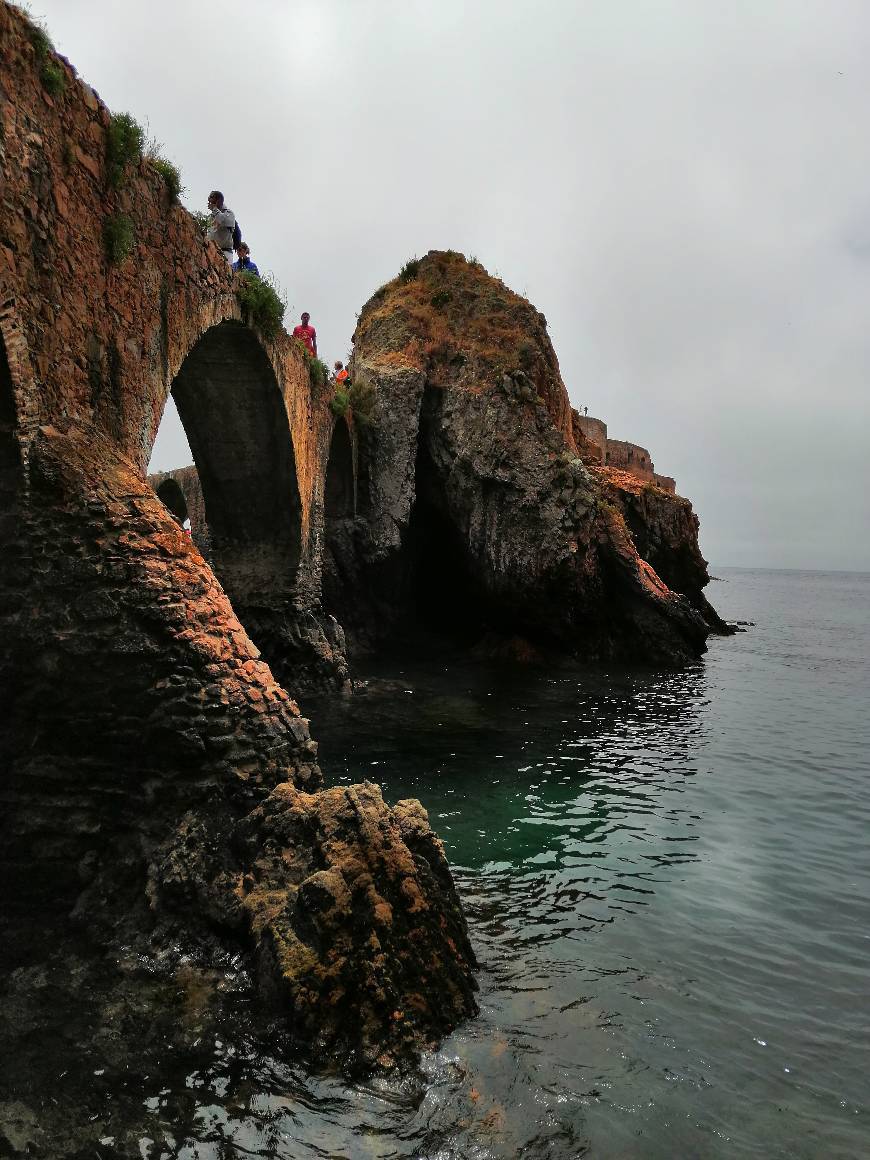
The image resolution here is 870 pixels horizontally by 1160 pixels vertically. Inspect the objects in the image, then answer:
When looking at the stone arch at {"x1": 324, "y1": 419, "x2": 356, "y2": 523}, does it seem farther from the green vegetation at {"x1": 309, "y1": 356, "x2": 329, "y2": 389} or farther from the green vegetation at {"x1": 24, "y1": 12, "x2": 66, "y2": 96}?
the green vegetation at {"x1": 24, "y1": 12, "x2": 66, "y2": 96}

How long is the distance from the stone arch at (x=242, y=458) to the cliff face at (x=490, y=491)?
565cm

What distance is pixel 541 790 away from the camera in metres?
10.1

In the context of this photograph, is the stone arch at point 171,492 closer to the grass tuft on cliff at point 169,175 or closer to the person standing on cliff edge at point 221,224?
the person standing on cliff edge at point 221,224

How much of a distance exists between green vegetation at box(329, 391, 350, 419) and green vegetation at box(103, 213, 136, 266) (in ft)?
36.7

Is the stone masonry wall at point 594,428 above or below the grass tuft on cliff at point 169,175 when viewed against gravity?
above

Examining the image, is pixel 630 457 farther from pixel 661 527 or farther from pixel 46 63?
pixel 46 63

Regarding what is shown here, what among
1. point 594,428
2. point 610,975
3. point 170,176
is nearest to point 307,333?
point 170,176

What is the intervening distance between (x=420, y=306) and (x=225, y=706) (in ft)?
63.2

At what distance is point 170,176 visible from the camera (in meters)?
8.67

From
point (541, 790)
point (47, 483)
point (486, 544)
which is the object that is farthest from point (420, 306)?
point (47, 483)

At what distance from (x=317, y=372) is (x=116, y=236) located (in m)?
8.66


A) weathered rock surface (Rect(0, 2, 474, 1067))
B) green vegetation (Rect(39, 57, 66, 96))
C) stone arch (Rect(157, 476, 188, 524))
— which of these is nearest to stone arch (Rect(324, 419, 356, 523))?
stone arch (Rect(157, 476, 188, 524))

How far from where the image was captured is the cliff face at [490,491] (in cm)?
2091

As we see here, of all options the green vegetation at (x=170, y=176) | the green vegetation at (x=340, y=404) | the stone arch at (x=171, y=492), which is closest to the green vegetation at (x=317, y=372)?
the green vegetation at (x=340, y=404)
